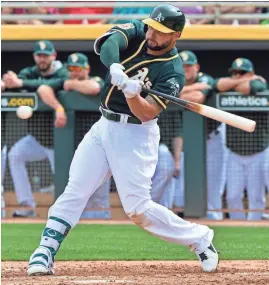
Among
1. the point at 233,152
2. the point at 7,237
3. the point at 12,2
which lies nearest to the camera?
the point at 7,237

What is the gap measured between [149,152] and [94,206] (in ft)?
16.9

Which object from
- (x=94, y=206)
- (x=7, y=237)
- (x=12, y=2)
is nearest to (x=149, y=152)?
(x=7, y=237)

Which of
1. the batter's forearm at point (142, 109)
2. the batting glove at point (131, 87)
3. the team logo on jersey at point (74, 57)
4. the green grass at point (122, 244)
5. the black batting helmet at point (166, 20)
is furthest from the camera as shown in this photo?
the team logo on jersey at point (74, 57)

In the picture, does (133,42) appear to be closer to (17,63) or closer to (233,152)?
(233,152)

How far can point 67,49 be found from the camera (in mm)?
11938

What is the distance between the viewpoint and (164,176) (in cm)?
1045

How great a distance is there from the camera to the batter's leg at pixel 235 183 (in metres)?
Result: 10.4

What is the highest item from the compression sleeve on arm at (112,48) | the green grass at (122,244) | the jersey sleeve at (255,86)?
the compression sleeve on arm at (112,48)

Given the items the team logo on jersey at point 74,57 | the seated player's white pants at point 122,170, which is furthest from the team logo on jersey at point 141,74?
the team logo on jersey at point 74,57

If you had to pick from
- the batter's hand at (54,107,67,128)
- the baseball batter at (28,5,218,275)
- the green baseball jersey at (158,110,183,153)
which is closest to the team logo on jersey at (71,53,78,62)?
the batter's hand at (54,107,67,128)

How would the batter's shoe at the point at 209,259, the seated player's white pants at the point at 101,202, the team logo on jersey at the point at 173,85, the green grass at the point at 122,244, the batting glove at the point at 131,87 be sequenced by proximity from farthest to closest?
the seated player's white pants at the point at 101,202 < the green grass at the point at 122,244 < the batter's shoe at the point at 209,259 < the team logo on jersey at the point at 173,85 < the batting glove at the point at 131,87

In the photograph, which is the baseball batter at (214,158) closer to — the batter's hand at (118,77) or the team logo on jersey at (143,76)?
the team logo on jersey at (143,76)

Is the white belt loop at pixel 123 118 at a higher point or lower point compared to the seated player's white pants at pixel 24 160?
higher

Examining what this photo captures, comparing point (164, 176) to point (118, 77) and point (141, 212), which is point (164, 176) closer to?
point (141, 212)
